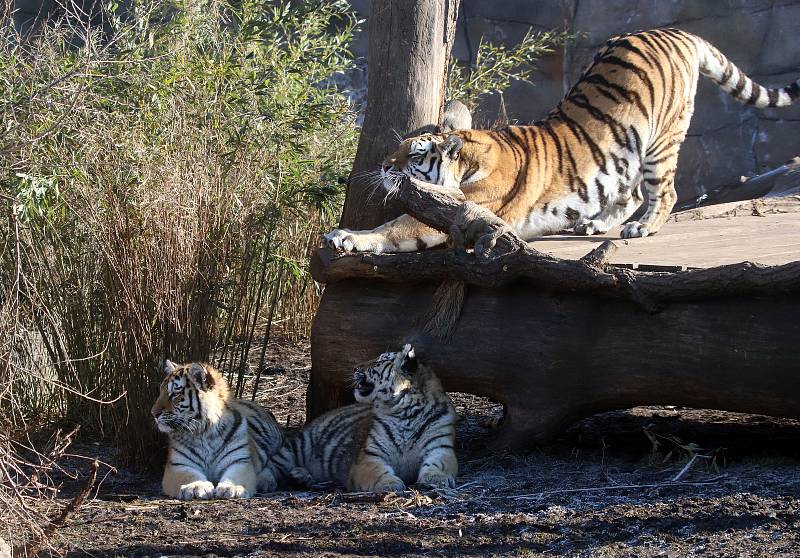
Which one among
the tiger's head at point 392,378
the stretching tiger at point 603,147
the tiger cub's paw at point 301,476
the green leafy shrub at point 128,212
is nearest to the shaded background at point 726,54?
the stretching tiger at point 603,147

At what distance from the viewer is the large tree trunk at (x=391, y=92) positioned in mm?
5617

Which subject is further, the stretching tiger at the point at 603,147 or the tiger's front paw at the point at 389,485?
the stretching tiger at the point at 603,147

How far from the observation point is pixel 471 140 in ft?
19.0

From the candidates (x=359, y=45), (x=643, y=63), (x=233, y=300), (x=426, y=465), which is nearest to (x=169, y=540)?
(x=426, y=465)

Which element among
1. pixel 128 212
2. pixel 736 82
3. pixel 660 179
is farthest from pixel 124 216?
pixel 736 82

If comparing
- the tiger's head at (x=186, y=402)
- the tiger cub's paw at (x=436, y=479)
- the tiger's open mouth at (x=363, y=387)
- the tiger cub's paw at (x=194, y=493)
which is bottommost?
the tiger cub's paw at (x=194, y=493)

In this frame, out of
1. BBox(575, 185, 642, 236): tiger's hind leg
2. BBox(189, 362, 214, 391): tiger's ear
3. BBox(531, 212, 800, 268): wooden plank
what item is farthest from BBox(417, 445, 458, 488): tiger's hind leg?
BBox(575, 185, 642, 236): tiger's hind leg

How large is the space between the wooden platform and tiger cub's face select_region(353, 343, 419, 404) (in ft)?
3.29

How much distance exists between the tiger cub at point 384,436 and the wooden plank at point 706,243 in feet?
3.43

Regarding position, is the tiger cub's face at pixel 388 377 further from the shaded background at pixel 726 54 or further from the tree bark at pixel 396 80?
the shaded background at pixel 726 54

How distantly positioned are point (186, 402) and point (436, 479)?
→ 1247 mm

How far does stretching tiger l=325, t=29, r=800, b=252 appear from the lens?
5.83 meters

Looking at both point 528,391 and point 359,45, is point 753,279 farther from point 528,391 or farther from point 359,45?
point 359,45

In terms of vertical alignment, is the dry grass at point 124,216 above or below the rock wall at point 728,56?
below
